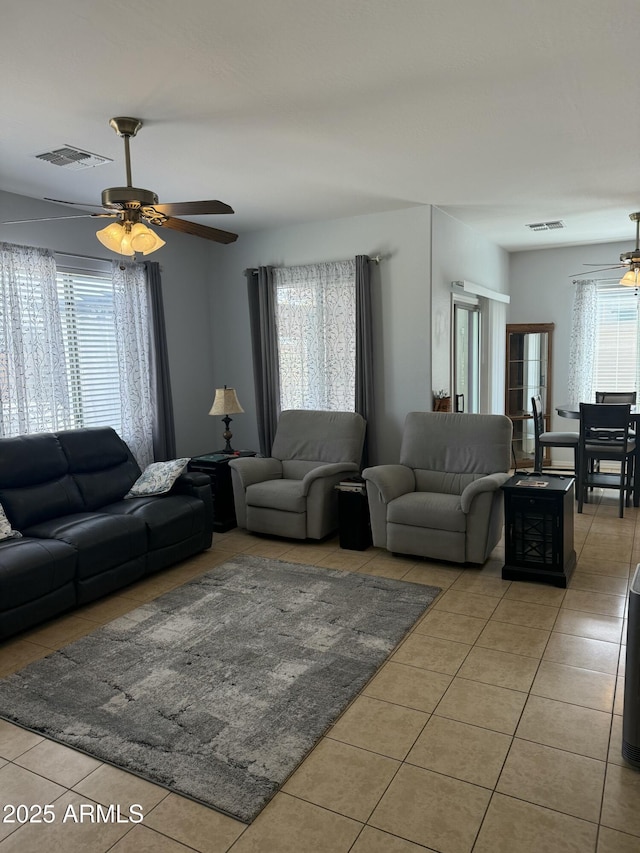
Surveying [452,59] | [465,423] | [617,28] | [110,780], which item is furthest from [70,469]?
[617,28]

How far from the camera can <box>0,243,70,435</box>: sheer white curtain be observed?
Result: 4.35m

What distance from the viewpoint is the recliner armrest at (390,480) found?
446 centimetres

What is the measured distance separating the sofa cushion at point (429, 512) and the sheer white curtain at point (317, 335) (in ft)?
5.00

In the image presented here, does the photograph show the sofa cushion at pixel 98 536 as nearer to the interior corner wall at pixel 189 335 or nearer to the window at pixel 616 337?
the interior corner wall at pixel 189 335

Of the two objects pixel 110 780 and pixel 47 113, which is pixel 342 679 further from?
pixel 47 113

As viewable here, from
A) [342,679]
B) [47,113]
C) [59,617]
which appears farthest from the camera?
[59,617]

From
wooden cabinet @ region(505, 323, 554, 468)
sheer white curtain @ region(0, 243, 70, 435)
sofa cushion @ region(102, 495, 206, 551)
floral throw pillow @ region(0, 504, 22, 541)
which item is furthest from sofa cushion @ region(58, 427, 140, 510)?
wooden cabinet @ region(505, 323, 554, 468)

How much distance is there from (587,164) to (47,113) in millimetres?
3381

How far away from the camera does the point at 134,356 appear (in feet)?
17.6

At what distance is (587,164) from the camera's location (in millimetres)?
Result: 4125

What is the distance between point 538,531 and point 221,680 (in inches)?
87.8

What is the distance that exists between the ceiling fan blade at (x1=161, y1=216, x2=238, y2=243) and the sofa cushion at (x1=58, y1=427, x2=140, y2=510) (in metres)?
1.91

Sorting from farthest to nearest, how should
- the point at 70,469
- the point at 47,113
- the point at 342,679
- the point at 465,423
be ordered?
the point at 465,423, the point at 70,469, the point at 47,113, the point at 342,679

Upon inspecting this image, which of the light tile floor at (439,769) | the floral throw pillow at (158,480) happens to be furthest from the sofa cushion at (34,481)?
the light tile floor at (439,769)
